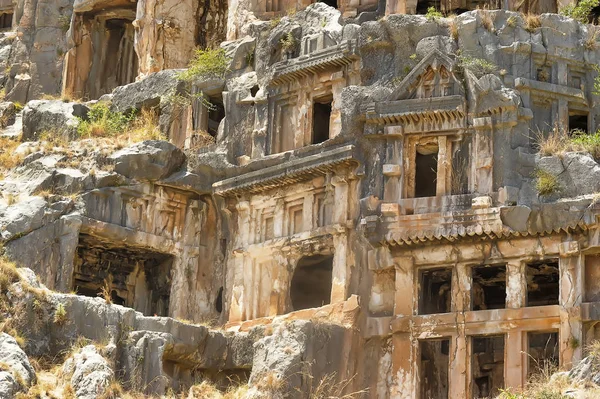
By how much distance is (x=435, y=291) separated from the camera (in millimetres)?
36875

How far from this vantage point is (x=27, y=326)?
1216 inches

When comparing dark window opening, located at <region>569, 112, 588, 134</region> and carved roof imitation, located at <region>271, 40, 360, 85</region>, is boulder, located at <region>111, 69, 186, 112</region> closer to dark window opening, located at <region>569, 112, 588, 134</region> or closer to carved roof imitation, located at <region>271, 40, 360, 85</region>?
carved roof imitation, located at <region>271, 40, 360, 85</region>

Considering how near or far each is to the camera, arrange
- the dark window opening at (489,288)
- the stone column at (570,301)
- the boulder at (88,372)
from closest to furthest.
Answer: the boulder at (88,372), the stone column at (570,301), the dark window opening at (489,288)

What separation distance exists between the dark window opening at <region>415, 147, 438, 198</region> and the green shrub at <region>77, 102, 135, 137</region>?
8452mm

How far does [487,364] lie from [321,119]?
26.0 ft

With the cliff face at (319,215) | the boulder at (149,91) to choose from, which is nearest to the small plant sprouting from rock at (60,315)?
the cliff face at (319,215)

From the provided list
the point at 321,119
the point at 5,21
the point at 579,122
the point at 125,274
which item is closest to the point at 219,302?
the point at 125,274

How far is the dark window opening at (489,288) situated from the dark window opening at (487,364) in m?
1.03

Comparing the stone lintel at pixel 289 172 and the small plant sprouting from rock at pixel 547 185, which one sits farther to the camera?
the stone lintel at pixel 289 172

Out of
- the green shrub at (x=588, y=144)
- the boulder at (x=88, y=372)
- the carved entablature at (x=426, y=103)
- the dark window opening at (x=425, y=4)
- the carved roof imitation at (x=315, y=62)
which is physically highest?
the dark window opening at (x=425, y=4)

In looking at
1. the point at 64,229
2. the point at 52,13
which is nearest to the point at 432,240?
the point at 64,229

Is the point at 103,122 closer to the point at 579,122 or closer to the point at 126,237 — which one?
the point at 126,237

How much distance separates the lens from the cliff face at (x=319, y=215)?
1261 inches

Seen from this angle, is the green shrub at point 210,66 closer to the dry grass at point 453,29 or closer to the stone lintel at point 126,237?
the stone lintel at point 126,237
